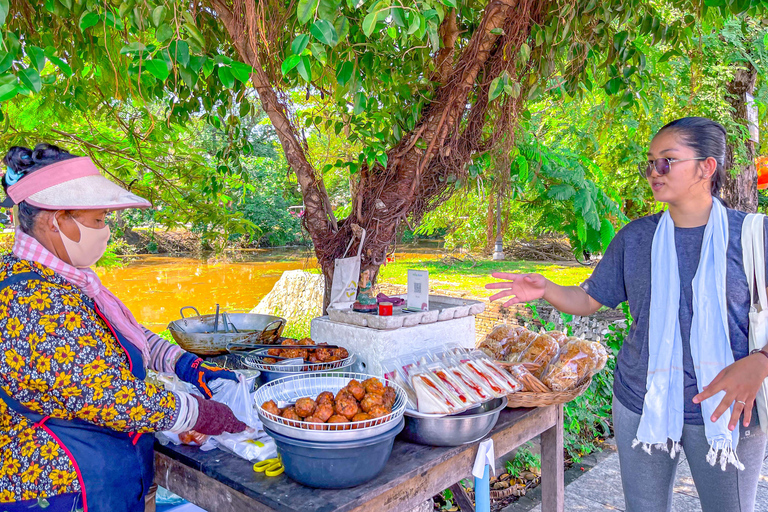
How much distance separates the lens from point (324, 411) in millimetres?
1453

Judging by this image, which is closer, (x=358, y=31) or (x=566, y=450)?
A: (x=358, y=31)

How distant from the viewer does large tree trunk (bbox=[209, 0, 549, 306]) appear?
8.51 ft

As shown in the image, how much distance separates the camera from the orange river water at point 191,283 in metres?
11.6

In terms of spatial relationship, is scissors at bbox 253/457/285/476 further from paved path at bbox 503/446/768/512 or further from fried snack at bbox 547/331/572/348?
paved path at bbox 503/446/768/512

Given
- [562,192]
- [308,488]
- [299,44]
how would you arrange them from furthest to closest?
[562,192], [308,488], [299,44]

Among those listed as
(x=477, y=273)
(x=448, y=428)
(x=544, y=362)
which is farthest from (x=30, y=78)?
(x=477, y=273)

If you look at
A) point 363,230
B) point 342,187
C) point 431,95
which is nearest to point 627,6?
point 431,95

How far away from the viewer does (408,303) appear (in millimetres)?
2477

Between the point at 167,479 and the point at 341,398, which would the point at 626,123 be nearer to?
the point at 341,398

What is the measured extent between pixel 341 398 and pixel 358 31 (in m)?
1.64

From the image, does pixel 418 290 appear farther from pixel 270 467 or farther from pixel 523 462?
pixel 523 462

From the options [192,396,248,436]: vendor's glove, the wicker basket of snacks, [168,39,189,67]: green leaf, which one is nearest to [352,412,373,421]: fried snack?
[192,396,248,436]: vendor's glove

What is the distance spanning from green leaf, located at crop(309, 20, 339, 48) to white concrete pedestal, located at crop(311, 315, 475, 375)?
1.28 m

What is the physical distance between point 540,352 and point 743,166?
16.9 feet
